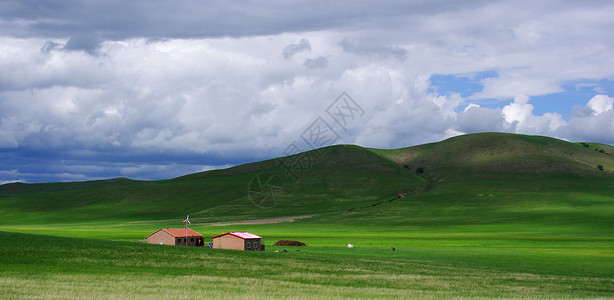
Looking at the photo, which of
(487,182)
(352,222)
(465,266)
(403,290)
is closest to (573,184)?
(487,182)

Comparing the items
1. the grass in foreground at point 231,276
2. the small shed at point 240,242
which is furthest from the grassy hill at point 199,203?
the grass in foreground at point 231,276

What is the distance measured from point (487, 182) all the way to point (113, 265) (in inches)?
6752

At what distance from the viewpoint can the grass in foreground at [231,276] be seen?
27.3 metres

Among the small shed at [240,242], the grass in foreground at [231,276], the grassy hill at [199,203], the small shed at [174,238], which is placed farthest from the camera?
the grassy hill at [199,203]

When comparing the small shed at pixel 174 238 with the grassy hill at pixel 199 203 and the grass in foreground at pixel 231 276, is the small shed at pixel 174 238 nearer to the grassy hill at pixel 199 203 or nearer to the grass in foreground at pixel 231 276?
the grass in foreground at pixel 231 276

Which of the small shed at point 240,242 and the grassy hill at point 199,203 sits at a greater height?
the grassy hill at point 199,203

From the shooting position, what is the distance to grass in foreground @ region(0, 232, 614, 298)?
27.3 metres

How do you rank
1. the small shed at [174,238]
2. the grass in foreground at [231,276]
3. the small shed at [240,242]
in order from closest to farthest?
the grass in foreground at [231,276], the small shed at [240,242], the small shed at [174,238]

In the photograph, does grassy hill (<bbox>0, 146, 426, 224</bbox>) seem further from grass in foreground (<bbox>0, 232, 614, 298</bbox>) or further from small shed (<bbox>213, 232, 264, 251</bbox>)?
grass in foreground (<bbox>0, 232, 614, 298</bbox>)

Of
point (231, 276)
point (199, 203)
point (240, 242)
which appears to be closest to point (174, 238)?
point (240, 242)

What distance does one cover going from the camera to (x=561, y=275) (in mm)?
38750

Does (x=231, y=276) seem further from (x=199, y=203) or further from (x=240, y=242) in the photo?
(x=199, y=203)

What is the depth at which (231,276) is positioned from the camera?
115 ft

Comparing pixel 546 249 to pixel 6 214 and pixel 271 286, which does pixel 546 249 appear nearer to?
pixel 271 286
